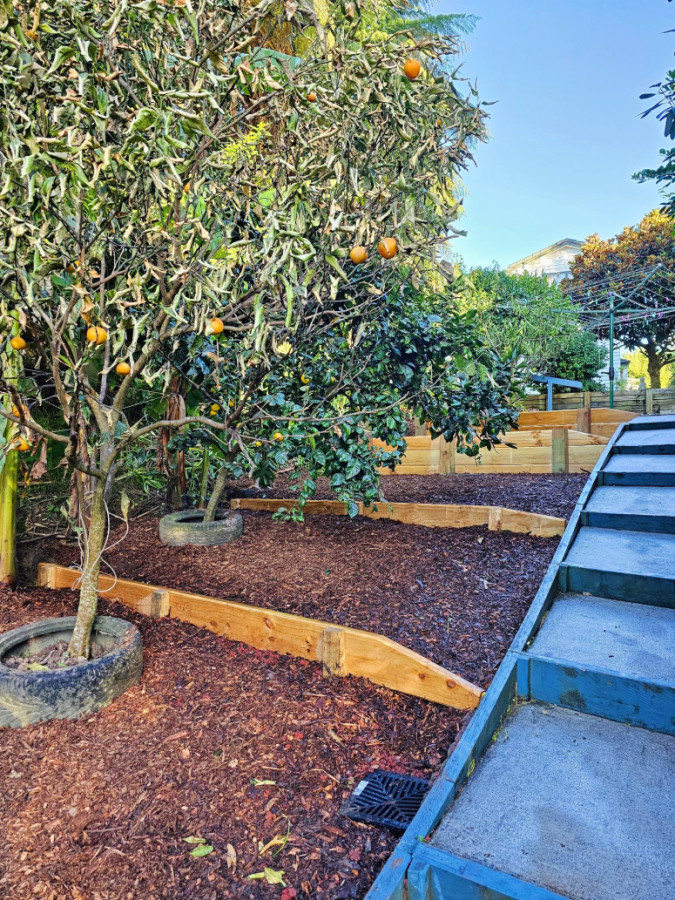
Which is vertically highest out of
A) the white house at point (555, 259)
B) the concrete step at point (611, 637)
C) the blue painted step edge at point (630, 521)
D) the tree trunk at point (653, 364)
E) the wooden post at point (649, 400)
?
the white house at point (555, 259)

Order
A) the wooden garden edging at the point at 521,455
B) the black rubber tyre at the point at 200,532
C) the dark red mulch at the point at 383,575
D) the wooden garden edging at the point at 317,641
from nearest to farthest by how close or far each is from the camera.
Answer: the wooden garden edging at the point at 317,641, the dark red mulch at the point at 383,575, the black rubber tyre at the point at 200,532, the wooden garden edging at the point at 521,455

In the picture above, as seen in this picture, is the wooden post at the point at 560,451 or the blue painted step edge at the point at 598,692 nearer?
the blue painted step edge at the point at 598,692

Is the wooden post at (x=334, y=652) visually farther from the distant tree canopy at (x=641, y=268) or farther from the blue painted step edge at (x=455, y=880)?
the distant tree canopy at (x=641, y=268)

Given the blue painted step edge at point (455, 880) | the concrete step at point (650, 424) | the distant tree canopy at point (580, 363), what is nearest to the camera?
the blue painted step edge at point (455, 880)

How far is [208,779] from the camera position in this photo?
1.62 m

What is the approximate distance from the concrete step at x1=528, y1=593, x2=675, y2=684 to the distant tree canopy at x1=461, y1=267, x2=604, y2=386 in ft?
29.6

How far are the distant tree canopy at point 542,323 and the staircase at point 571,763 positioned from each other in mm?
8957

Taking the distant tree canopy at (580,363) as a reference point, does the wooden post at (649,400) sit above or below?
below

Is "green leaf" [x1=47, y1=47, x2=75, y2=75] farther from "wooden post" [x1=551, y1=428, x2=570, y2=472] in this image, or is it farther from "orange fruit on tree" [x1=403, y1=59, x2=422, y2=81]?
"wooden post" [x1=551, y1=428, x2=570, y2=472]

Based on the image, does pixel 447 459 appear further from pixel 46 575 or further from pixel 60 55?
pixel 60 55

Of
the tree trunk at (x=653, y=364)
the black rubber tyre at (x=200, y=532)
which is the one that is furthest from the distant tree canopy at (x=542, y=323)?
the black rubber tyre at (x=200, y=532)

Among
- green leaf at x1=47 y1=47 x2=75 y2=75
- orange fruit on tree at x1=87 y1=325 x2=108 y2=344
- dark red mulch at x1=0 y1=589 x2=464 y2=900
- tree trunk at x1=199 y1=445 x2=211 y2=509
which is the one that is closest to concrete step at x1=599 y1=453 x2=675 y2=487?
dark red mulch at x1=0 y1=589 x2=464 y2=900

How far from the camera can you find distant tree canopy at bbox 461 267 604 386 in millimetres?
12152

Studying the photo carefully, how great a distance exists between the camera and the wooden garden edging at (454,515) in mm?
3572
